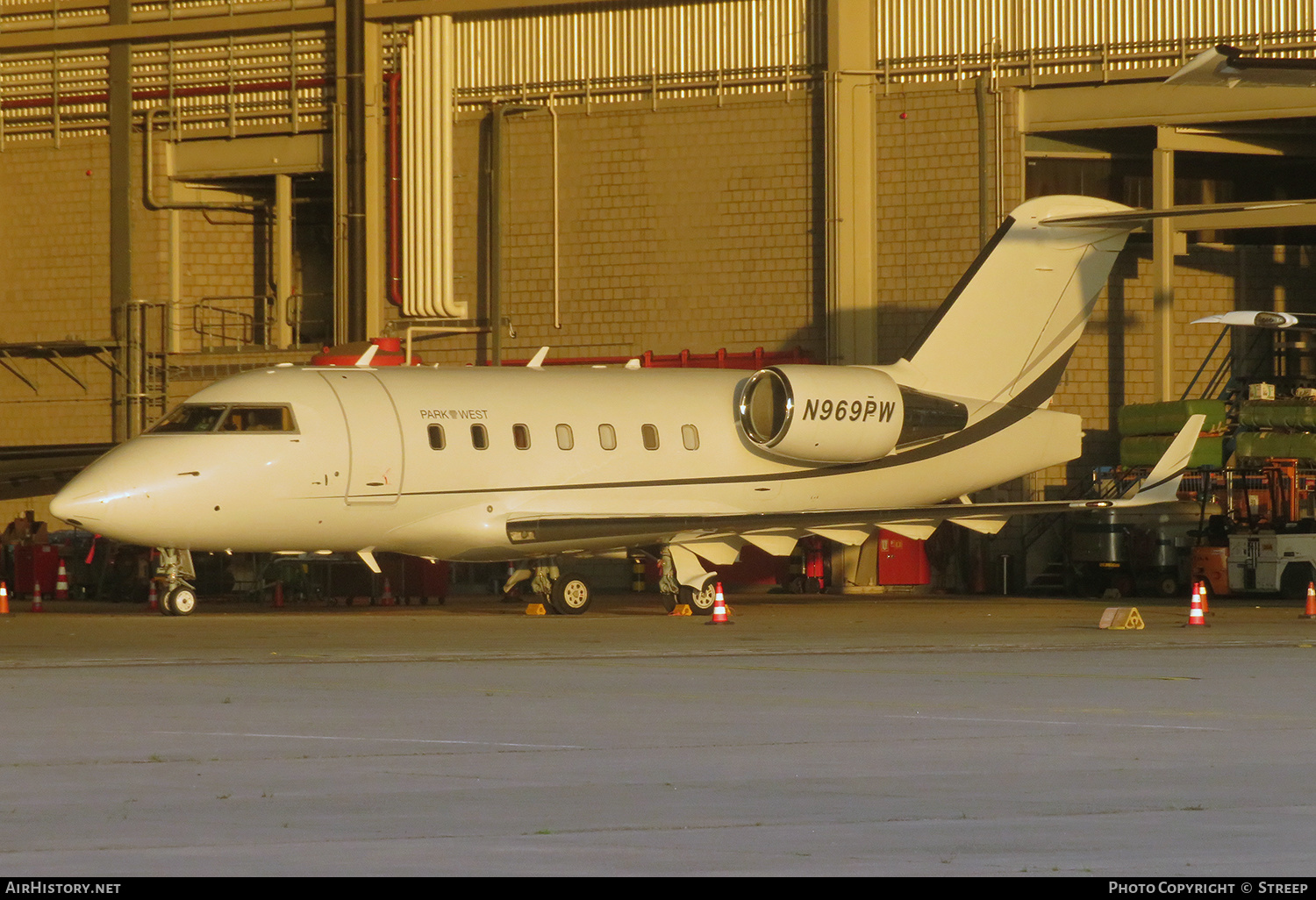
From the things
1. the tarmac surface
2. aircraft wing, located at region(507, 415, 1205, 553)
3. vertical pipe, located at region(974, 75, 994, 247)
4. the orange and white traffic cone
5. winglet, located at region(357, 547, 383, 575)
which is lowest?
the orange and white traffic cone

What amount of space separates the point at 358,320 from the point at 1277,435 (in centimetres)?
1826

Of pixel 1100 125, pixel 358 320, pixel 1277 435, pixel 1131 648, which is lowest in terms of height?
pixel 1131 648

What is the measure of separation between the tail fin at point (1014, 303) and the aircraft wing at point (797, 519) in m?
3.44

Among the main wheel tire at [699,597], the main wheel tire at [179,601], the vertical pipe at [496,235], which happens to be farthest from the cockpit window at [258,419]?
the vertical pipe at [496,235]

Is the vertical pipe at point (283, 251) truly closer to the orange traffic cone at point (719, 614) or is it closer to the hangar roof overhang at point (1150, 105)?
the hangar roof overhang at point (1150, 105)

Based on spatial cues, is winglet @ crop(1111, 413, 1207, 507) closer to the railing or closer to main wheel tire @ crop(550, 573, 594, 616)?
main wheel tire @ crop(550, 573, 594, 616)

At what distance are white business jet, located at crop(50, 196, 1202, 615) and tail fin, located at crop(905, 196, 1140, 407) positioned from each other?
0.10 feet

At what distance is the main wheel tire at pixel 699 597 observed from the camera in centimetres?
2433

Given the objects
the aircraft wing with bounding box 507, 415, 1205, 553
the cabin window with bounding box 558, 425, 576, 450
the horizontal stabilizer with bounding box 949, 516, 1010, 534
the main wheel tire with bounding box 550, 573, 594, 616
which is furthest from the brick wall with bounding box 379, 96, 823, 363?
the main wheel tire with bounding box 550, 573, 594, 616

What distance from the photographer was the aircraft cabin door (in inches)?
878

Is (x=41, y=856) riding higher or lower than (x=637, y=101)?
lower

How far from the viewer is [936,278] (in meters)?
34.4

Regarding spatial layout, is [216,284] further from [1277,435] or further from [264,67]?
[1277,435]

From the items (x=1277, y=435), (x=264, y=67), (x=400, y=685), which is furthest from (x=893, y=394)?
(x=264, y=67)
